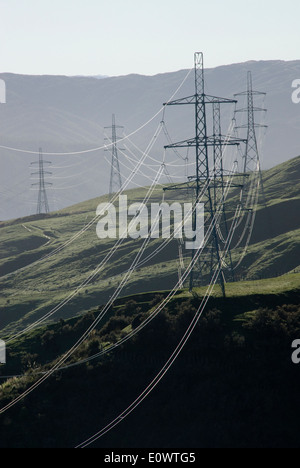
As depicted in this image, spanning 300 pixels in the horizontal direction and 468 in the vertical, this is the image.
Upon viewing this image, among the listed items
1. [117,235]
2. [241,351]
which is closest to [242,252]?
[117,235]

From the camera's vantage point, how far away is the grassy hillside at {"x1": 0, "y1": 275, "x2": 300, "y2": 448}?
143 ft

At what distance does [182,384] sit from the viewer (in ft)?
156

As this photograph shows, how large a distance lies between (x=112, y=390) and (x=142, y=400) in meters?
2.70

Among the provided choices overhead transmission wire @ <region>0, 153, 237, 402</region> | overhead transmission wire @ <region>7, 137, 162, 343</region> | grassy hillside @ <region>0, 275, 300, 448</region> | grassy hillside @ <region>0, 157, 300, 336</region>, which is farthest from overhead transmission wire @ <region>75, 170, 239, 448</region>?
grassy hillside @ <region>0, 157, 300, 336</region>

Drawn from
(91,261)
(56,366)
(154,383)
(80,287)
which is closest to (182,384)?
(154,383)

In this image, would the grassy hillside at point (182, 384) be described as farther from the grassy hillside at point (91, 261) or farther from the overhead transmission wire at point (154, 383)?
the grassy hillside at point (91, 261)

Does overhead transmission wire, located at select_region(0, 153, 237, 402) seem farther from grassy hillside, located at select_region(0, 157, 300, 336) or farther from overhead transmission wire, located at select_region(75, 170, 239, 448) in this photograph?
grassy hillside, located at select_region(0, 157, 300, 336)

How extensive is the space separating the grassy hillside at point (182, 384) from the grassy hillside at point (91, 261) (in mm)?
44101

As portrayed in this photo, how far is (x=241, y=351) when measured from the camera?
49719 millimetres

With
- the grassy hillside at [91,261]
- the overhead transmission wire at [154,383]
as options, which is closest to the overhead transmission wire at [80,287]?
the grassy hillside at [91,261]

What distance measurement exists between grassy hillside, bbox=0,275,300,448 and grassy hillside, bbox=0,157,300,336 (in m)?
44.1

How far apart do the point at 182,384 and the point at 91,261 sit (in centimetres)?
8938

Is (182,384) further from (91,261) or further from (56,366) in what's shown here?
(91,261)
